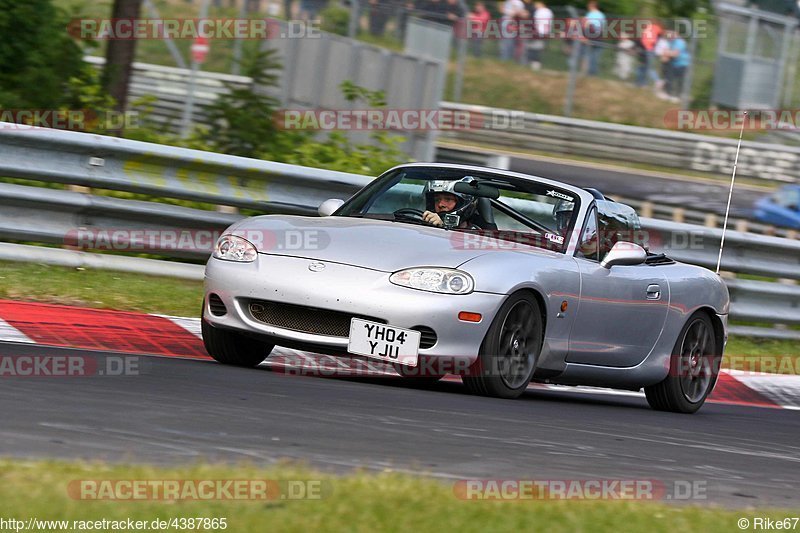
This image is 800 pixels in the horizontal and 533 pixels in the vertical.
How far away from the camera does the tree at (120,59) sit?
46.5 feet

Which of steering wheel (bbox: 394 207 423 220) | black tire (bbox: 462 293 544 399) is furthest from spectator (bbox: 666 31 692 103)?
black tire (bbox: 462 293 544 399)

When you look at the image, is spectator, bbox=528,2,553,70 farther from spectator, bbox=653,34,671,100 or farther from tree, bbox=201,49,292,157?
tree, bbox=201,49,292,157

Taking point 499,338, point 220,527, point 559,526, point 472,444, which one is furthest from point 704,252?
point 220,527

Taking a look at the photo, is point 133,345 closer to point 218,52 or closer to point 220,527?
point 220,527

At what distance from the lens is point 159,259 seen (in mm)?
11141

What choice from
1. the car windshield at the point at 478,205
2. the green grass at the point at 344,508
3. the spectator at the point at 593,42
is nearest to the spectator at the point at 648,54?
the spectator at the point at 593,42

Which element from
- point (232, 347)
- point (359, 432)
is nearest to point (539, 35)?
point (232, 347)

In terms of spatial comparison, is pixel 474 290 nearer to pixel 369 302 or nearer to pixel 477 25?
pixel 369 302

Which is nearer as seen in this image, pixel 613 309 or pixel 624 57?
pixel 613 309

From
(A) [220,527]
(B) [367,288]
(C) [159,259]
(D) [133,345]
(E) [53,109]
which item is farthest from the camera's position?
(E) [53,109]

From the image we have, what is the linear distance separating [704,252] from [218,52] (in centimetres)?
1856

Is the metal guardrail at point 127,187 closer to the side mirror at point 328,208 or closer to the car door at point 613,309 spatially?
the side mirror at point 328,208

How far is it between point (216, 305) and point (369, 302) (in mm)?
952

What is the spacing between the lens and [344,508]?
173 inches
